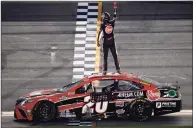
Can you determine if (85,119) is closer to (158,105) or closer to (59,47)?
(158,105)

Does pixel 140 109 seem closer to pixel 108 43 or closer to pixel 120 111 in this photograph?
pixel 120 111

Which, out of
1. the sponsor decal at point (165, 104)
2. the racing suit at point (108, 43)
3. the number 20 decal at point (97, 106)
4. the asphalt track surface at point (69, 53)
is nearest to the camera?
the sponsor decal at point (165, 104)

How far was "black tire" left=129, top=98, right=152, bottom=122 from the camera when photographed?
1216cm

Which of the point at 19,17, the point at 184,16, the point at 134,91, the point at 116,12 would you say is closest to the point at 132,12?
the point at 116,12

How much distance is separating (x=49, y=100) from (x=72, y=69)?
3.14 metres

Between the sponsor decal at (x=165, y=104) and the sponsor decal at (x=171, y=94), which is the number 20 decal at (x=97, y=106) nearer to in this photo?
the sponsor decal at (x=165, y=104)

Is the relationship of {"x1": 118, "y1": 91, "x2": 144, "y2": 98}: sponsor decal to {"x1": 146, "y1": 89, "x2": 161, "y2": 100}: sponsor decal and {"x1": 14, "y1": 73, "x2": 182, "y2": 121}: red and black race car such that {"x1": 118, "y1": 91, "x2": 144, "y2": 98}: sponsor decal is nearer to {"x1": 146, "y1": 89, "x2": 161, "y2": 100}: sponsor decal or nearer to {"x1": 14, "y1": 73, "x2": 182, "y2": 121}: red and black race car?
{"x1": 14, "y1": 73, "x2": 182, "y2": 121}: red and black race car

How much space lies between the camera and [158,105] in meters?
12.2

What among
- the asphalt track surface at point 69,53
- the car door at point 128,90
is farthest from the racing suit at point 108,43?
the car door at point 128,90

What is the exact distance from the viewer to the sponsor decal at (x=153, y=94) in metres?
12.2

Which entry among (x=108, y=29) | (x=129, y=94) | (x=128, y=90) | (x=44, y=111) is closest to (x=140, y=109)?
(x=129, y=94)

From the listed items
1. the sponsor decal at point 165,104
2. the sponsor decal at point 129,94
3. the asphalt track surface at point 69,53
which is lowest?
the sponsor decal at point 165,104

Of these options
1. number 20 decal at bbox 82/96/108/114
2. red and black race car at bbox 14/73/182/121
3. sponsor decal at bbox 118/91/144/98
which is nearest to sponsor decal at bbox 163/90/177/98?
red and black race car at bbox 14/73/182/121

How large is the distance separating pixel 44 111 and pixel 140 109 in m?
2.67
